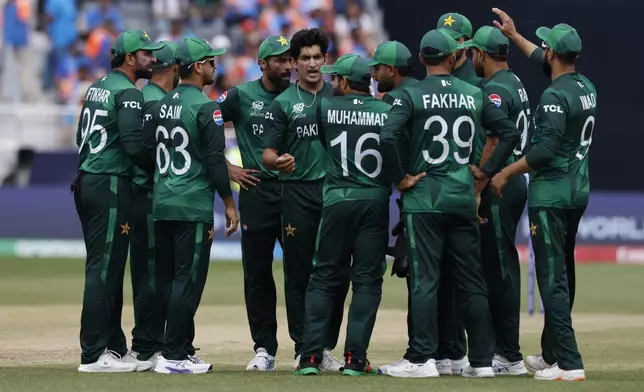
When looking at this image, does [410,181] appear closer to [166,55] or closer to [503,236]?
[503,236]

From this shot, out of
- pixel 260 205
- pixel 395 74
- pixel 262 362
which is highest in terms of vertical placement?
pixel 395 74

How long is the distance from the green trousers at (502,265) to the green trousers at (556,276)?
514 millimetres

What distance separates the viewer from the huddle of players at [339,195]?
9.73 metres

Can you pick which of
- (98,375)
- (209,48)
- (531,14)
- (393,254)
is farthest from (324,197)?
(531,14)

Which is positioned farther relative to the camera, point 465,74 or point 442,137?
point 465,74

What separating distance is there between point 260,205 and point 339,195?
1.01 meters

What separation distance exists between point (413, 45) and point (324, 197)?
12888 millimetres

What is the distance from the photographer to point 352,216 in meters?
9.96

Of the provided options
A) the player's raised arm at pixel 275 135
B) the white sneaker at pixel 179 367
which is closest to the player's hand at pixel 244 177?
the player's raised arm at pixel 275 135

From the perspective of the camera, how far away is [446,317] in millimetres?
10289

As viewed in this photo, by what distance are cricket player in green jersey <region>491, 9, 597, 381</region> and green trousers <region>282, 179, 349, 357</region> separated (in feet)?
4.64

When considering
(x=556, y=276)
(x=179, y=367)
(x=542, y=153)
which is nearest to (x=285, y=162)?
(x=179, y=367)

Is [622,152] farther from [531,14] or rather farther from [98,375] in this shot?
[98,375]

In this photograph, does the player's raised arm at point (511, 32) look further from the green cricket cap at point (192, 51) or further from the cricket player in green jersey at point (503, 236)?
the green cricket cap at point (192, 51)
